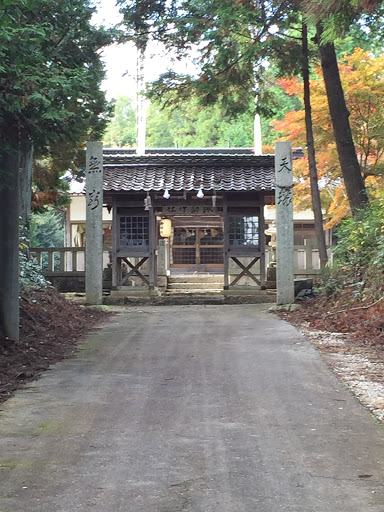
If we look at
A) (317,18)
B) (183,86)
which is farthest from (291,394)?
(183,86)

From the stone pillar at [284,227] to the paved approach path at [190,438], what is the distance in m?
6.43

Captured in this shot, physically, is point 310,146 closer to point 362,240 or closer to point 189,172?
point 362,240

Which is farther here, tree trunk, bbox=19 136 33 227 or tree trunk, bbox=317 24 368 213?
tree trunk, bbox=19 136 33 227

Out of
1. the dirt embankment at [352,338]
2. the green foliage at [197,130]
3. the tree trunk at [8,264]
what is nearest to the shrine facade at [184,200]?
the dirt embankment at [352,338]

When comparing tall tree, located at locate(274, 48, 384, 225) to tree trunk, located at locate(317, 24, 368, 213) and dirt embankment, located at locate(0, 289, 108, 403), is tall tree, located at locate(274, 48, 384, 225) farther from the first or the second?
dirt embankment, located at locate(0, 289, 108, 403)

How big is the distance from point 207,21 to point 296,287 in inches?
277

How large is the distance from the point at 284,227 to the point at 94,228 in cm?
493

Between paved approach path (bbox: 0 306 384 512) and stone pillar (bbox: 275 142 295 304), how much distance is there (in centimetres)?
643

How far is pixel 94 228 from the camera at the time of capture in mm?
15328

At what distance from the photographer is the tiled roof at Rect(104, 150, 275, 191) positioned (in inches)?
677

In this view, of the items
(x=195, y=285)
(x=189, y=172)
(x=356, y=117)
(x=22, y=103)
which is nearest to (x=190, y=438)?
(x=22, y=103)

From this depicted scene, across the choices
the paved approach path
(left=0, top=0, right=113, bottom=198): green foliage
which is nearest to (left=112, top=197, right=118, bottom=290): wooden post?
(left=0, top=0, right=113, bottom=198): green foliage

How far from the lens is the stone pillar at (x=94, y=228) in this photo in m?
15.0

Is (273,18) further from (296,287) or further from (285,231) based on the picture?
(296,287)
